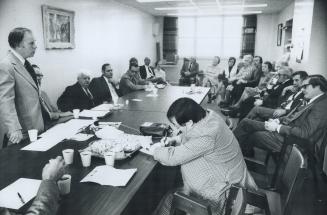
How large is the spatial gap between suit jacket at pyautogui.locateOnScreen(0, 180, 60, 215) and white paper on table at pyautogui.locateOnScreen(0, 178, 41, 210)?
198 mm

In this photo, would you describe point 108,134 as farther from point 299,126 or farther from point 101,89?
point 101,89

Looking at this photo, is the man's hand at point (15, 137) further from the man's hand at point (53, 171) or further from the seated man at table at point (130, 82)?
the seated man at table at point (130, 82)

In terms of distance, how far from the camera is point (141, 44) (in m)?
→ 9.23

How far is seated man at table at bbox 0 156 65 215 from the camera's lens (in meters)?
1.09

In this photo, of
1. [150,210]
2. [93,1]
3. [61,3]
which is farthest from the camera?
[93,1]

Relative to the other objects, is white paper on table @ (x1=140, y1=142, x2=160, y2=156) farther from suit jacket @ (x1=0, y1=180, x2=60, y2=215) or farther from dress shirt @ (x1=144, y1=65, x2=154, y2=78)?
dress shirt @ (x1=144, y1=65, x2=154, y2=78)

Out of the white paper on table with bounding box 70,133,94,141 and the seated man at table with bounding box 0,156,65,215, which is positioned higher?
the seated man at table with bounding box 0,156,65,215

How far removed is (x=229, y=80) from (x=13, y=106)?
5.99m

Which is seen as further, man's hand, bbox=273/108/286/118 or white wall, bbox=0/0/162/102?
white wall, bbox=0/0/162/102

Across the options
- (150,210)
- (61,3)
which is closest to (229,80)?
(61,3)

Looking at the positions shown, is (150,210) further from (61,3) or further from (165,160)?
(61,3)

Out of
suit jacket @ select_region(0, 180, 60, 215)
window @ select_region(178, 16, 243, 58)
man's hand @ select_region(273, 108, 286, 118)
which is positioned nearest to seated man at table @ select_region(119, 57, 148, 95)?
man's hand @ select_region(273, 108, 286, 118)

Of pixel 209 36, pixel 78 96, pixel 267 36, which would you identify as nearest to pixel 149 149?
pixel 78 96

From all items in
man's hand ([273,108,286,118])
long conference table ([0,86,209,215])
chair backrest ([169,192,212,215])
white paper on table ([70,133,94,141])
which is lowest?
man's hand ([273,108,286,118])
